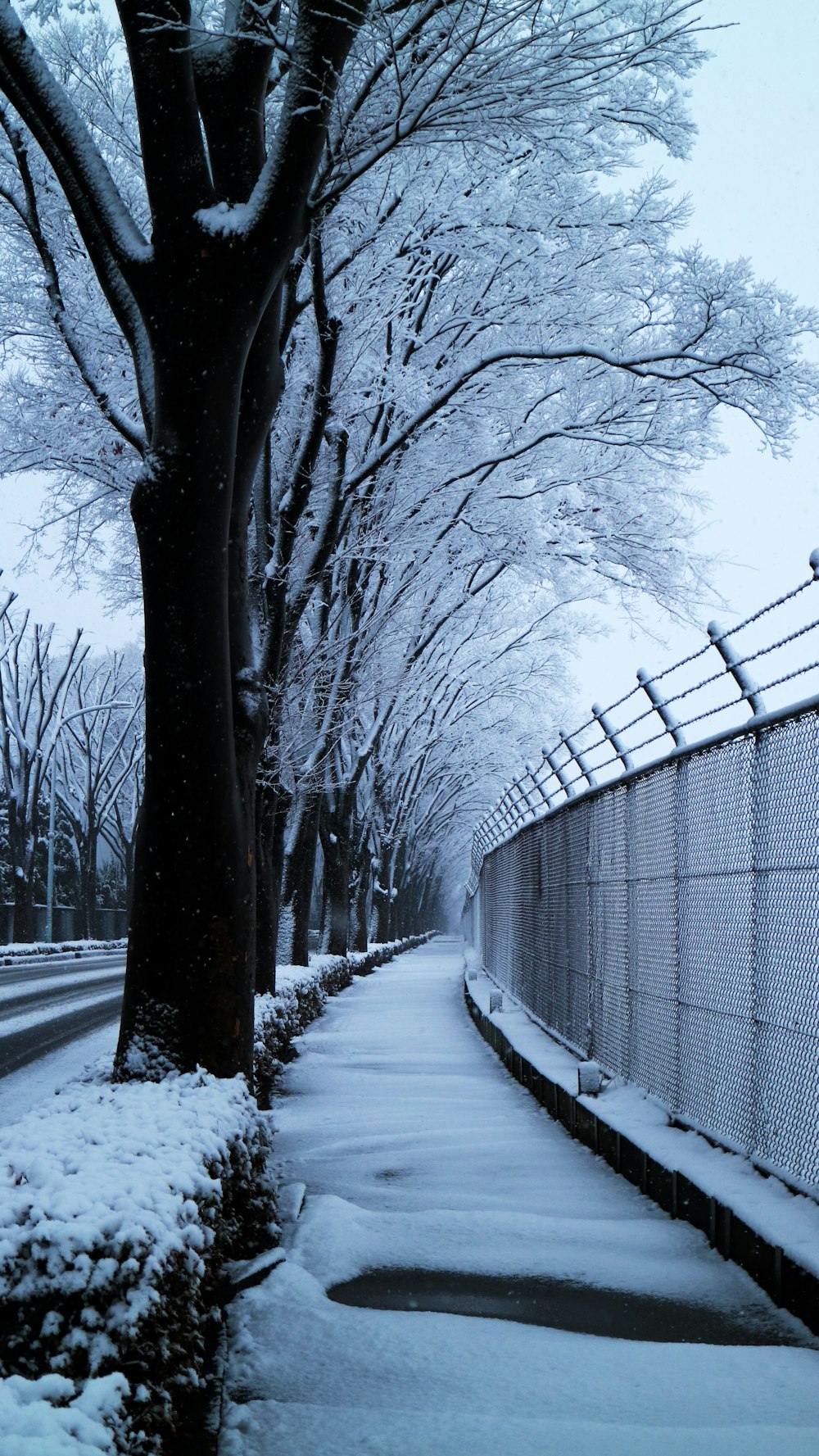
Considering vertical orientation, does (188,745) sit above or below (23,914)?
above

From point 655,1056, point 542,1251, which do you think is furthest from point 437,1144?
point 542,1251

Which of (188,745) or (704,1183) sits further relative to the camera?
(188,745)

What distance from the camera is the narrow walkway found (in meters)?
3.76

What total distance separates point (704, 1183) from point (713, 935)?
4.22 feet

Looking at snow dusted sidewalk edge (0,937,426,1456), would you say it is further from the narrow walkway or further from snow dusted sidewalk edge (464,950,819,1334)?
snow dusted sidewalk edge (464,950,819,1334)

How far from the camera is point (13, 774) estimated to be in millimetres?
34969

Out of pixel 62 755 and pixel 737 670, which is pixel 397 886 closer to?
pixel 62 755

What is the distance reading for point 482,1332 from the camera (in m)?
4.67

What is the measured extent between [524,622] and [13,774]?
1423 centimetres

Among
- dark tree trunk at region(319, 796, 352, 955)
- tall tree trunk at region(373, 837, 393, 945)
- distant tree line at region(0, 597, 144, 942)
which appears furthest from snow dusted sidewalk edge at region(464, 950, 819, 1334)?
tall tree trunk at region(373, 837, 393, 945)

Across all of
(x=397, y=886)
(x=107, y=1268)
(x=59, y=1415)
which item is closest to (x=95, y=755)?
(x=397, y=886)

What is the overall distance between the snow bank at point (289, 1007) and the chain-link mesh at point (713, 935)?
2.48 m

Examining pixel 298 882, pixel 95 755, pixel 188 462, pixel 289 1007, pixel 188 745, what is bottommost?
pixel 289 1007

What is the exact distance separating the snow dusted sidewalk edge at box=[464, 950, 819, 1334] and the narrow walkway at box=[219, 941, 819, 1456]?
101mm
